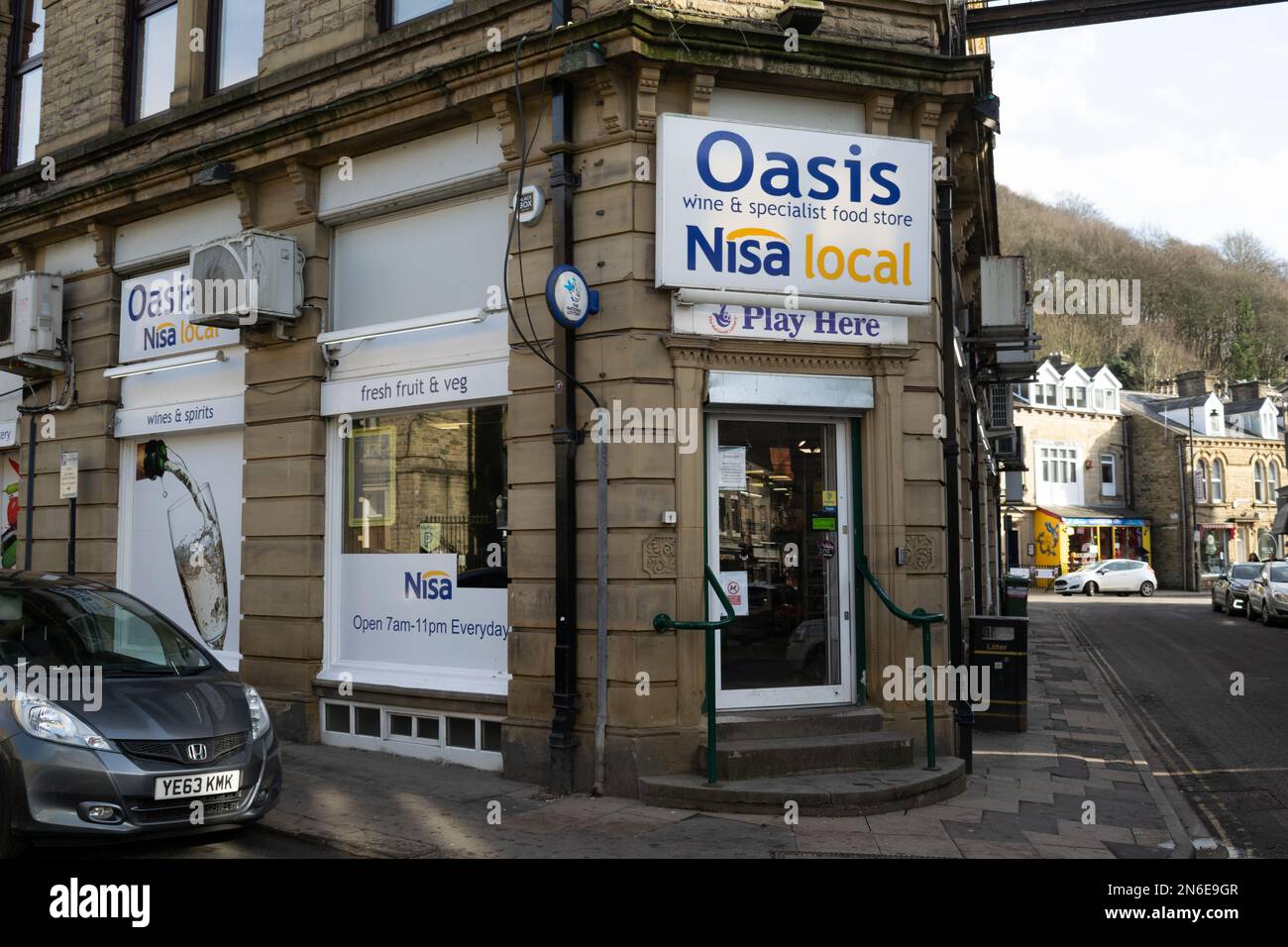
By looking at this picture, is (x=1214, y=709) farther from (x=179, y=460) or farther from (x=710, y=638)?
(x=179, y=460)

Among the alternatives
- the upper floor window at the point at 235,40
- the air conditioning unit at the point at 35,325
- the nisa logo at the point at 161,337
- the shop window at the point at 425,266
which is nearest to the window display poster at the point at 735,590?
the shop window at the point at 425,266

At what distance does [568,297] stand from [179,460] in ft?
20.2

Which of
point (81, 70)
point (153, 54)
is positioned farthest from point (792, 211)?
point (81, 70)

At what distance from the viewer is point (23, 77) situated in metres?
15.0

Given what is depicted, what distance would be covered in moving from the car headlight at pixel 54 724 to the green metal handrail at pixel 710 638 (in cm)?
377

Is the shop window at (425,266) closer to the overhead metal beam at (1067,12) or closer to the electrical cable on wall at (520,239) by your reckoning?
the electrical cable on wall at (520,239)

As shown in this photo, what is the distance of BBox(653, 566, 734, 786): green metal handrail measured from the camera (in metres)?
7.39

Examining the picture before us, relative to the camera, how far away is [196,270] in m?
10.5

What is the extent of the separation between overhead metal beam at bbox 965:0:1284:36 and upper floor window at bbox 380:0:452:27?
6.65m

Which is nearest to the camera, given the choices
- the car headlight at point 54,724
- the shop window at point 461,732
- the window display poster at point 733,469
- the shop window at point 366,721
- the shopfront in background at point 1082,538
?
the car headlight at point 54,724

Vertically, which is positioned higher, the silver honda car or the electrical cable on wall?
the electrical cable on wall

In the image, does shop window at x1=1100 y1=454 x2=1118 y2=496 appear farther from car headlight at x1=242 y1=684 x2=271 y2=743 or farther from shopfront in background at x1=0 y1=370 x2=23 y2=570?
car headlight at x1=242 y1=684 x2=271 y2=743

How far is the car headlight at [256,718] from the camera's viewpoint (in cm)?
641

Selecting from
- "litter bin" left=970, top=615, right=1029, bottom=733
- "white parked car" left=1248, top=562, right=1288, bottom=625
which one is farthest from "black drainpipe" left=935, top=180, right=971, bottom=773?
"white parked car" left=1248, top=562, right=1288, bottom=625
